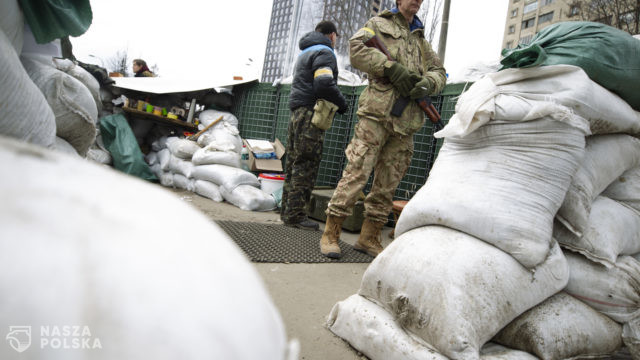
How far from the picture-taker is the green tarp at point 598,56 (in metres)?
1.19

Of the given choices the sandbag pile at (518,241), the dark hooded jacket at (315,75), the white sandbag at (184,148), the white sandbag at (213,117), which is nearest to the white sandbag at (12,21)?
the sandbag pile at (518,241)

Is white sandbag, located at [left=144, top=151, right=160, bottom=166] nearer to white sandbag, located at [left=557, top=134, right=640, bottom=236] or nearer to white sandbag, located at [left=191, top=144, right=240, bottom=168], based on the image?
white sandbag, located at [left=191, top=144, right=240, bottom=168]

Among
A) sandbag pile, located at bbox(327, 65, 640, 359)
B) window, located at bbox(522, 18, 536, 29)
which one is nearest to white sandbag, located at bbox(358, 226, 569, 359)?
sandbag pile, located at bbox(327, 65, 640, 359)

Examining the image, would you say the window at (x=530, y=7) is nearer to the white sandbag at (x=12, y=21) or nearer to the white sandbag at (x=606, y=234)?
the white sandbag at (x=606, y=234)

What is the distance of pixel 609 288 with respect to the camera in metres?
1.06

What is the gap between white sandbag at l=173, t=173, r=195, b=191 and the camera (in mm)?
4078

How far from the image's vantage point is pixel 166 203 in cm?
29

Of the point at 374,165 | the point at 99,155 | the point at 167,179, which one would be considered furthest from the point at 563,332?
the point at 99,155

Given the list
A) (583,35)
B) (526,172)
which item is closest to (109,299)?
(526,172)

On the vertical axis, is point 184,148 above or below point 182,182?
above

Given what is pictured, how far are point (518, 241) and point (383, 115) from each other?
120 centimetres

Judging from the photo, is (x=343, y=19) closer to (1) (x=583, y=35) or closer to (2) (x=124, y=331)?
(1) (x=583, y=35)

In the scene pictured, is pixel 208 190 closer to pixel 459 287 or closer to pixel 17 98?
pixel 17 98

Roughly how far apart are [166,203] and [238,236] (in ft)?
6.78
